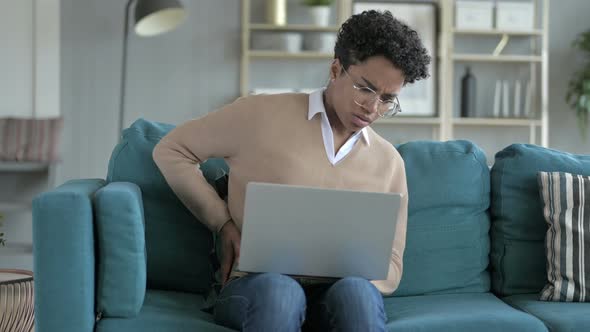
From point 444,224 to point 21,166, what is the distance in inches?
116

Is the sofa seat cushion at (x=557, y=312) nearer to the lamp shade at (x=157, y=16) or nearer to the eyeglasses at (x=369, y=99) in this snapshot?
the eyeglasses at (x=369, y=99)

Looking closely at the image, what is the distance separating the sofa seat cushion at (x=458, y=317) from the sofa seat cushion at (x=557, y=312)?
0.04 m

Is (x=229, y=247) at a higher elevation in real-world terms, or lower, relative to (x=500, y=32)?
lower

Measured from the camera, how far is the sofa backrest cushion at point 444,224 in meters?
2.25

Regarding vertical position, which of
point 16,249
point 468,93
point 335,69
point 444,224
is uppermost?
point 468,93

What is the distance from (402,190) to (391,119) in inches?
123

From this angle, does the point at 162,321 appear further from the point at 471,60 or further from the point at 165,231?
the point at 471,60

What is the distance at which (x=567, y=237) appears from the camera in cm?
216

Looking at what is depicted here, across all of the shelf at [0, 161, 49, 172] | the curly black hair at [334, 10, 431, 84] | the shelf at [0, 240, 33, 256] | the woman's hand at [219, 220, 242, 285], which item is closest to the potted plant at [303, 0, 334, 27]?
the shelf at [0, 161, 49, 172]

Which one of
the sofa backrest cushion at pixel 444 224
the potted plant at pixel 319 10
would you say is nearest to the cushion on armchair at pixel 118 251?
the sofa backrest cushion at pixel 444 224

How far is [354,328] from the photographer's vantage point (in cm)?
166

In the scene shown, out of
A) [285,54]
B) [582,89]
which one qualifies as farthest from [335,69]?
[582,89]

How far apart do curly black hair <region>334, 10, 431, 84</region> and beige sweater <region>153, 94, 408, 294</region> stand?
207 millimetres

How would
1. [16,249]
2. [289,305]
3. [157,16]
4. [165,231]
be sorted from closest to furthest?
1. [289,305]
2. [165,231]
3. [16,249]
4. [157,16]
